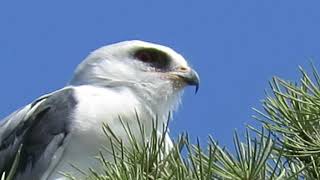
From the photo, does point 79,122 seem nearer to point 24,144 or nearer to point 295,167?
point 24,144

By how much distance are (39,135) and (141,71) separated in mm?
990

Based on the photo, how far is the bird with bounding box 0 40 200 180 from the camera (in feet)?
18.2

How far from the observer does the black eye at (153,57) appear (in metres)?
6.57

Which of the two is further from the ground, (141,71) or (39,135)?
(141,71)

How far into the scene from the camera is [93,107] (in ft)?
19.0

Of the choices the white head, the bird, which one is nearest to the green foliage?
the bird

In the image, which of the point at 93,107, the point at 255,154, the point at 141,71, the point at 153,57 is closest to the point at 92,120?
the point at 93,107

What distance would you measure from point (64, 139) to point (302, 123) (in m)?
2.75

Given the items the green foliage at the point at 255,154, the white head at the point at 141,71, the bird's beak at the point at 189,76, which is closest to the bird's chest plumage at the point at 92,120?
the white head at the point at 141,71

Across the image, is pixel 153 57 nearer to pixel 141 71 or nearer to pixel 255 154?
pixel 141 71

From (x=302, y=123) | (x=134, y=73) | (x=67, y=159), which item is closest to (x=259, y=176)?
(x=302, y=123)

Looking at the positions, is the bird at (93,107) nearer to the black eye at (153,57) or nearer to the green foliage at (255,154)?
the black eye at (153,57)

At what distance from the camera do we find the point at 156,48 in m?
6.61

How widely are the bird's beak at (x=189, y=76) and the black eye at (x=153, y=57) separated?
17 cm
